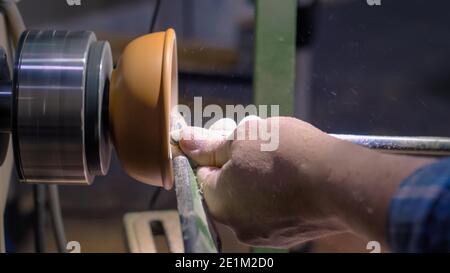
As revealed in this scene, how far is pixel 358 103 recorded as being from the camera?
4.00 ft

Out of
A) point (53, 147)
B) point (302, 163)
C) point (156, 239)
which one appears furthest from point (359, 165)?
point (156, 239)

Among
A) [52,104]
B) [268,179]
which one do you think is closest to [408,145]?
[268,179]

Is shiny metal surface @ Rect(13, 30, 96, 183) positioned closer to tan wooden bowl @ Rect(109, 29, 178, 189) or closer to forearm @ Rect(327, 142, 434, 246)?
tan wooden bowl @ Rect(109, 29, 178, 189)

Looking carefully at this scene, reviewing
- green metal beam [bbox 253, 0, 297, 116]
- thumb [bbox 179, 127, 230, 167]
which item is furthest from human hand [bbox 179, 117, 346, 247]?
green metal beam [bbox 253, 0, 297, 116]

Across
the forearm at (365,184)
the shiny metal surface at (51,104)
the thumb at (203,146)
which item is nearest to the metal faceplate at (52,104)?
the shiny metal surface at (51,104)

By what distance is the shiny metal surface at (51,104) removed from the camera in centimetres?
58

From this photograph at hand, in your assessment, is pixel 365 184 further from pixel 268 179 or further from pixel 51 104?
pixel 51 104

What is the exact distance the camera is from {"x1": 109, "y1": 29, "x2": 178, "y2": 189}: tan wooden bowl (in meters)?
0.57

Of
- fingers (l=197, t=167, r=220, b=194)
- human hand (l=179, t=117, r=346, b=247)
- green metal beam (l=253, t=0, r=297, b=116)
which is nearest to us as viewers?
human hand (l=179, t=117, r=346, b=247)

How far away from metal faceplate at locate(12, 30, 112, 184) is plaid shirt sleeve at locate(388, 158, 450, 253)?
0.38 meters

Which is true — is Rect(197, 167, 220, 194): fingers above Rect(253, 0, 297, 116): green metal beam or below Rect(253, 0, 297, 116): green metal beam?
below

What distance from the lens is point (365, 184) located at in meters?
0.41

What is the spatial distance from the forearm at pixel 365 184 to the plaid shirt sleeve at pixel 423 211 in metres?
0.01

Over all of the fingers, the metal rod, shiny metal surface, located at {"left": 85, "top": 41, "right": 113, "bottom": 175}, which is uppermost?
shiny metal surface, located at {"left": 85, "top": 41, "right": 113, "bottom": 175}
